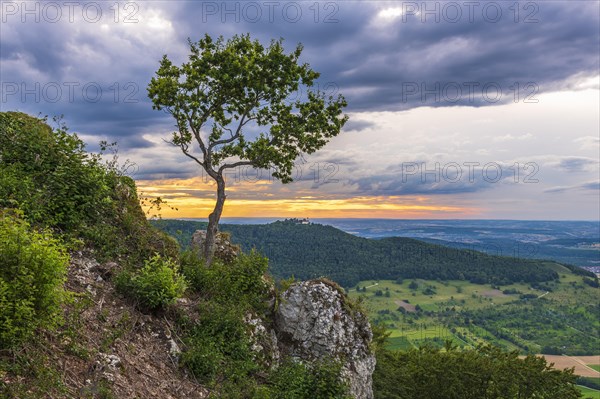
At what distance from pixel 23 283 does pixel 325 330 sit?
13230 millimetres

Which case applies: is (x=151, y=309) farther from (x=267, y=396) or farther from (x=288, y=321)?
(x=288, y=321)

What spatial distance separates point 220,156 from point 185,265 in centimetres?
701

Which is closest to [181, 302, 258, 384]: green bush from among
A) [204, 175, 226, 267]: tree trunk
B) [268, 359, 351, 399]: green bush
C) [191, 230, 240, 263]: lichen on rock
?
[268, 359, 351, 399]: green bush

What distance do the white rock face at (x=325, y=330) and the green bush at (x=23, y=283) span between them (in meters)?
11.8

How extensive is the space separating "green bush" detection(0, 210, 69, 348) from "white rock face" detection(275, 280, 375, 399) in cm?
1185

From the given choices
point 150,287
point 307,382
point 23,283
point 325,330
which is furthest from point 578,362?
point 23,283

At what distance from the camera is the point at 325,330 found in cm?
1784

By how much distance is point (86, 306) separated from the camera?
1077 centimetres

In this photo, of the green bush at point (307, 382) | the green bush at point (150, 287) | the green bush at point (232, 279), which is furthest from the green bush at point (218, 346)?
the green bush at point (150, 287)

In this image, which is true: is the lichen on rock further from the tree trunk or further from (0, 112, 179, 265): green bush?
(0, 112, 179, 265): green bush

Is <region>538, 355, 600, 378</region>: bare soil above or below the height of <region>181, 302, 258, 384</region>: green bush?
below

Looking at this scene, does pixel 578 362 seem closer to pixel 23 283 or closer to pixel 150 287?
pixel 150 287

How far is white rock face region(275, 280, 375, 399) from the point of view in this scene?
57.6 feet

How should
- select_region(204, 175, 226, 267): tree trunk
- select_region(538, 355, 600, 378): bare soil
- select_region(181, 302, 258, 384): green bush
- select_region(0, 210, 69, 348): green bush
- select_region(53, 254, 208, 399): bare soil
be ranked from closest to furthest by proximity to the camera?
select_region(0, 210, 69, 348): green bush, select_region(53, 254, 208, 399): bare soil, select_region(181, 302, 258, 384): green bush, select_region(204, 175, 226, 267): tree trunk, select_region(538, 355, 600, 378): bare soil
